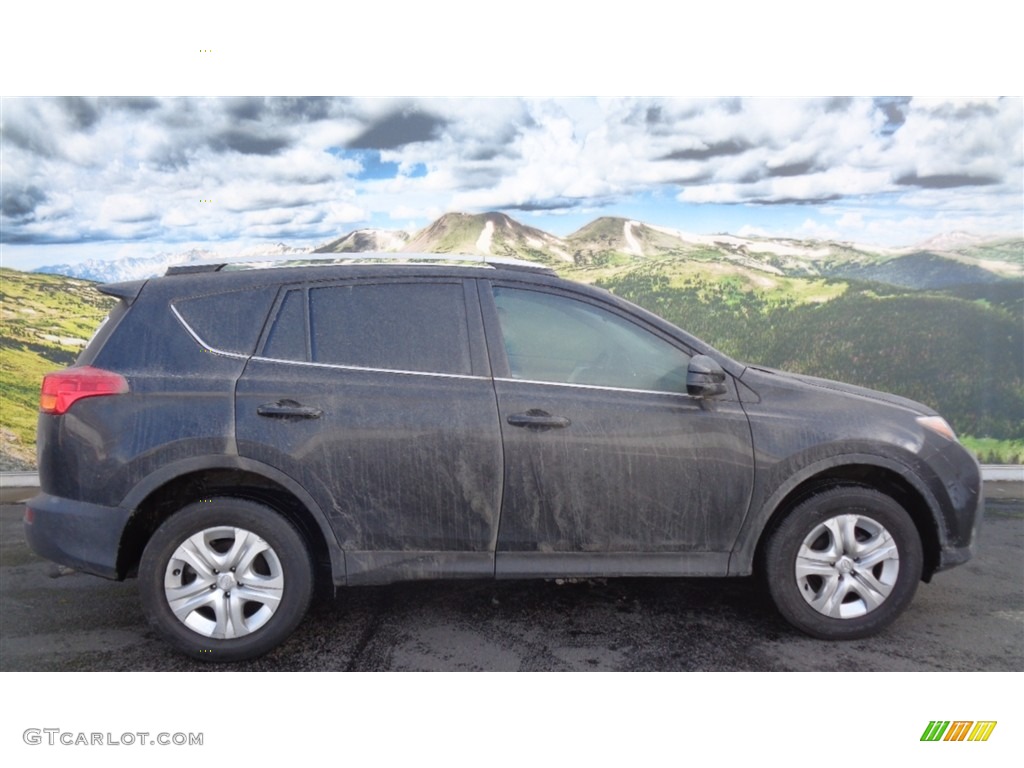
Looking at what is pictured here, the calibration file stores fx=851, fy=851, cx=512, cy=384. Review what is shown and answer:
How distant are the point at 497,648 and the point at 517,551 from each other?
18.4 inches

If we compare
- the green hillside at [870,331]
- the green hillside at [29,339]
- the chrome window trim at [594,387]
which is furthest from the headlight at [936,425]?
the green hillside at [29,339]

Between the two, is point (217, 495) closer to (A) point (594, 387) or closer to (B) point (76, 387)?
(B) point (76, 387)

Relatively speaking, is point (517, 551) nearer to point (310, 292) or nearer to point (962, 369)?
point (310, 292)

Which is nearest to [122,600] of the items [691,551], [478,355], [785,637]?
[478,355]

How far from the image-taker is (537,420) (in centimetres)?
365

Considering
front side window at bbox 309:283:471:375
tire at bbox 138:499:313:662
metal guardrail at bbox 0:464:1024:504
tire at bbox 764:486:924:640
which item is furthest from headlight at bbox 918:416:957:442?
metal guardrail at bbox 0:464:1024:504

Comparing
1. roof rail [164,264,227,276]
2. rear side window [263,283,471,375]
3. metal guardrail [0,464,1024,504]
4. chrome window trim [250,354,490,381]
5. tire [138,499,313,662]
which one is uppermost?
roof rail [164,264,227,276]

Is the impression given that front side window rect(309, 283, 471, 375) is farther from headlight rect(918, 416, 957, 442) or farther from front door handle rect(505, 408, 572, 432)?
headlight rect(918, 416, 957, 442)

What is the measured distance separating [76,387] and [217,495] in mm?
735

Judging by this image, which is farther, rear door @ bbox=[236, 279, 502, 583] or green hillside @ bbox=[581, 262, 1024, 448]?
green hillside @ bbox=[581, 262, 1024, 448]

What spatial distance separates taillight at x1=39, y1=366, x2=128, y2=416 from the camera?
11.7ft
